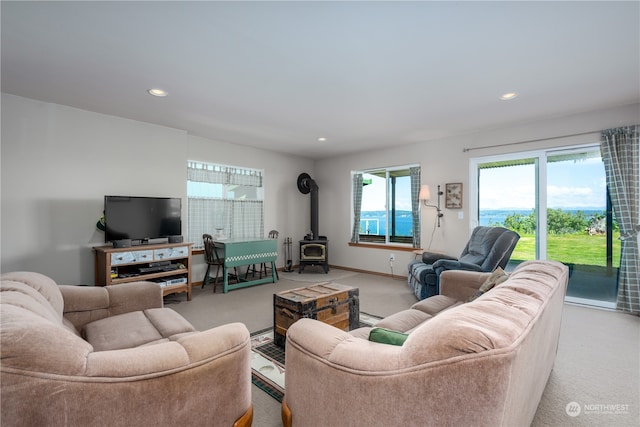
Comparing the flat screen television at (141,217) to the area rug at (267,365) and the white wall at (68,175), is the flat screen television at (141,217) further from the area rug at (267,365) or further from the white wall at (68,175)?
the area rug at (267,365)

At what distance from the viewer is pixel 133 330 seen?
5.82ft

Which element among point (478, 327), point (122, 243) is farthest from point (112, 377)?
point (122, 243)

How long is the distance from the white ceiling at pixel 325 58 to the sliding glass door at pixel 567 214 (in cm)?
71

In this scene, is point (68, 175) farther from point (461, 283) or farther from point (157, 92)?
point (461, 283)

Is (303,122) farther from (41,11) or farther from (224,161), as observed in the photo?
(41,11)

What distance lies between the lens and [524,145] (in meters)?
4.11

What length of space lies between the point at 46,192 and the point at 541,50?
5.17 metres

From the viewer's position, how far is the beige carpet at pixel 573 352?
68.7 inches

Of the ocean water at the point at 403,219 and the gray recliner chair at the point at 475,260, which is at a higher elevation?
the ocean water at the point at 403,219

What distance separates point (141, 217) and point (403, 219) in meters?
4.38

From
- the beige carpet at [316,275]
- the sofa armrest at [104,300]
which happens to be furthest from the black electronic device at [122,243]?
the beige carpet at [316,275]

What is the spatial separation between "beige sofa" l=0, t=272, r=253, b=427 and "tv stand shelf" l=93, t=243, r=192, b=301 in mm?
2389

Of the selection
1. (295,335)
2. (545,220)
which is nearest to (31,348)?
(295,335)

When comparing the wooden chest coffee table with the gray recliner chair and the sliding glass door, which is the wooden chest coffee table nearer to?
the gray recliner chair
